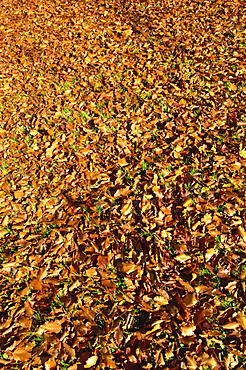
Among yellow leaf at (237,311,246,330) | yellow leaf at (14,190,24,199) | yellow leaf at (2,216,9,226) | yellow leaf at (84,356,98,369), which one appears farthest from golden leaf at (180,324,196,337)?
yellow leaf at (14,190,24,199)

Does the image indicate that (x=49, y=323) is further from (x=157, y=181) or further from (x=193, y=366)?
(x=157, y=181)

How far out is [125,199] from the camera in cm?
246

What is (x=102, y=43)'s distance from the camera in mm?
4211

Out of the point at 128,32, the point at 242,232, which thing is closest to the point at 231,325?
the point at 242,232

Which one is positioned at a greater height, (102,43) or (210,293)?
(102,43)

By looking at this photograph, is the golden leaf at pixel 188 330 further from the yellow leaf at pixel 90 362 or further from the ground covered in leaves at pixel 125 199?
the yellow leaf at pixel 90 362

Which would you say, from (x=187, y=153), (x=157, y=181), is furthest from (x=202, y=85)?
(x=157, y=181)

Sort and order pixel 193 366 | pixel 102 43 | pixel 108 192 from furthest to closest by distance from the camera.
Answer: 1. pixel 102 43
2. pixel 108 192
3. pixel 193 366

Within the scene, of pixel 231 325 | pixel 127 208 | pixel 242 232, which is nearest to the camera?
pixel 231 325

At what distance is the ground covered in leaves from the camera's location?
182cm

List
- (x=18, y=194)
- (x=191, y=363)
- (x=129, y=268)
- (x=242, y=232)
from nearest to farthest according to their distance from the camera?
(x=191, y=363), (x=129, y=268), (x=242, y=232), (x=18, y=194)

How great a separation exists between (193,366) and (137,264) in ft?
2.26

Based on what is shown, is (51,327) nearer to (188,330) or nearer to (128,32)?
(188,330)

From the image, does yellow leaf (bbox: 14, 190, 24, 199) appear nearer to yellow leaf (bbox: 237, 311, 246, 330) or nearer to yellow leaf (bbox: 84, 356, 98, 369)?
yellow leaf (bbox: 84, 356, 98, 369)
